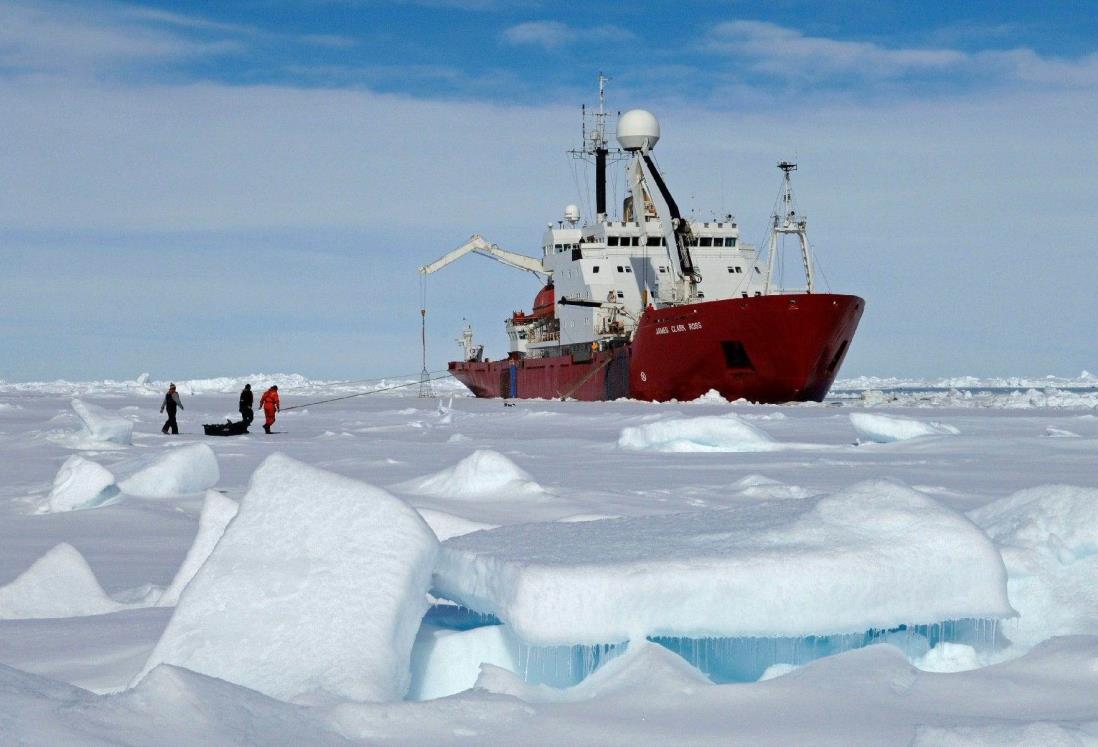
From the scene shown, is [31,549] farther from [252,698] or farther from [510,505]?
[252,698]

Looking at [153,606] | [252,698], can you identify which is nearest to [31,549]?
[153,606]

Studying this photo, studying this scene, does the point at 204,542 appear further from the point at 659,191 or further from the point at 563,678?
the point at 659,191

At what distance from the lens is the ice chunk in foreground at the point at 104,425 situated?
47.3 ft

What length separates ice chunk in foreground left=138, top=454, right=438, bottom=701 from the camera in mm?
2836

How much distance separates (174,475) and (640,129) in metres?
30.5

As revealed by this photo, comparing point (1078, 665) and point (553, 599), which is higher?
point (553, 599)

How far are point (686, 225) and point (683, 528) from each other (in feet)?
95.2

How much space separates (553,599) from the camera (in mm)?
2992

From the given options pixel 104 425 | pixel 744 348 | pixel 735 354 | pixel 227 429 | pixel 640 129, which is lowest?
pixel 227 429

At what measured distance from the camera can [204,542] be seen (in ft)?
15.5

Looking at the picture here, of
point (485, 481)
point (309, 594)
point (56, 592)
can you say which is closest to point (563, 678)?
point (309, 594)

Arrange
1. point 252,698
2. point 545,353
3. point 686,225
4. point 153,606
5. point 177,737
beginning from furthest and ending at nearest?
point 545,353 < point 686,225 < point 153,606 < point 252,698 < point 177,737

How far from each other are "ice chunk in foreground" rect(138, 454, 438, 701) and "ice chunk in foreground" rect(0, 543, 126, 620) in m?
1.39

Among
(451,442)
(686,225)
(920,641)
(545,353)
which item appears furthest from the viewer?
(545,353)
